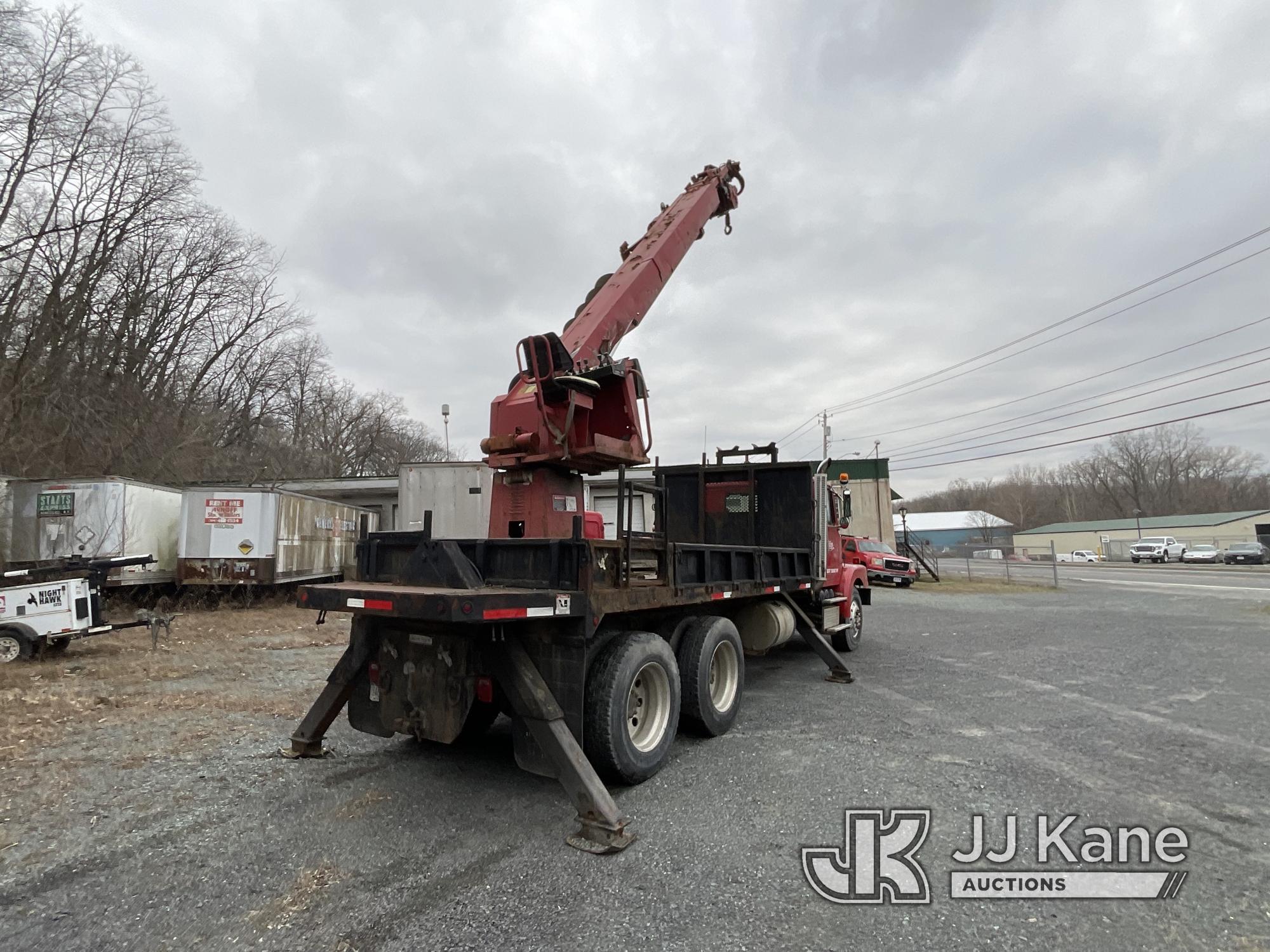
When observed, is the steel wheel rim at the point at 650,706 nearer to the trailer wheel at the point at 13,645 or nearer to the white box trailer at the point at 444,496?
the trailer wheel at the point at 13,645

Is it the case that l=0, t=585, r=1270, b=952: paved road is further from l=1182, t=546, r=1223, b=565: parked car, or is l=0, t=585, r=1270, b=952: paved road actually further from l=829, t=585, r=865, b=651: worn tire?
l=1182, t=546, r=1223, b=565: parked car

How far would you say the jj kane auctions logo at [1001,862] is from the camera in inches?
124

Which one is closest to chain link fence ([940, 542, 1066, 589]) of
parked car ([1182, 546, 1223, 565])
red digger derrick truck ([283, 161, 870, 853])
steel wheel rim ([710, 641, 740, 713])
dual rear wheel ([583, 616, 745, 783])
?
steel wheel rim ([710, 641, 740, 713])

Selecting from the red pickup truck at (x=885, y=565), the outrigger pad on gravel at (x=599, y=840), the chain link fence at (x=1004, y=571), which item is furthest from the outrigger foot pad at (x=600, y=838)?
the chain link fence at (x=1004, y=571)

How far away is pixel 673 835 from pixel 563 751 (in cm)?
78

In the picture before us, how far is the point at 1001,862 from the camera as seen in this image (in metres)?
3.43

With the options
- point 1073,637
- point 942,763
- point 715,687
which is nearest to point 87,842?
point 715,687

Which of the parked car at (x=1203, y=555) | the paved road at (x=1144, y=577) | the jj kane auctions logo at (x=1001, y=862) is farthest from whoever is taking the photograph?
the parked car at (x=1203, y=555)

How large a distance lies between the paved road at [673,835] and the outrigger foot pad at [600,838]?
0.16 feet

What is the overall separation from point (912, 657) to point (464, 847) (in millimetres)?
7780

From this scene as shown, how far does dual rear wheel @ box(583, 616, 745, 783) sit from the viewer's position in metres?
4.20

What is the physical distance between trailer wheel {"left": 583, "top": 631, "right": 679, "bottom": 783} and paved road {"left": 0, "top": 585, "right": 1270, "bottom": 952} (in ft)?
0.80

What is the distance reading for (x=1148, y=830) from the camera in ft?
12.5

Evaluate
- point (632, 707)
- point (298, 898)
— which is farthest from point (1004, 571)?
point (298, 898)
